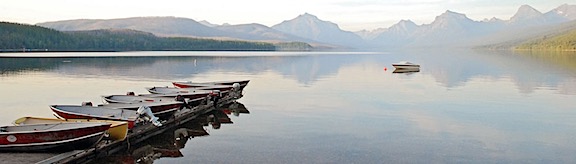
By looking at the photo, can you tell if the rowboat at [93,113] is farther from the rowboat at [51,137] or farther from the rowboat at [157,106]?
the rowboat at [51,137]

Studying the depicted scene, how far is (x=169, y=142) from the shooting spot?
→ 1972 cm

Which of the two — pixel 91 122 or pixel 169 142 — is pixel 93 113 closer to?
pixel 169 142

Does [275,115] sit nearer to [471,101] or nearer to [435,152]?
[435,152]

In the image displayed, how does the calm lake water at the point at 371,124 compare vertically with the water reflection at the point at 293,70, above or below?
below

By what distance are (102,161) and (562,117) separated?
20793 mm

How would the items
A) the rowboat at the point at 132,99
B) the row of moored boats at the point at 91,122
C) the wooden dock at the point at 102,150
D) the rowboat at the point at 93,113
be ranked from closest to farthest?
the wooden dock at the point at 102,150
the row of moored boats at the point at 91,122
the rowboat at the point at 93,113
the rowboat at the point at 132,99

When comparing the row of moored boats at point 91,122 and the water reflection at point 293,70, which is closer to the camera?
the row of moored boats at point 91,122

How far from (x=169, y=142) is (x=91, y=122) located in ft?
11.0

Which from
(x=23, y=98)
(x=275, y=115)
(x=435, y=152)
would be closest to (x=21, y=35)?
(x=23, y=98)

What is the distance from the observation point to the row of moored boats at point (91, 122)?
50.9 feet

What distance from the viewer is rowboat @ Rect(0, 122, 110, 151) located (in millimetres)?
15391

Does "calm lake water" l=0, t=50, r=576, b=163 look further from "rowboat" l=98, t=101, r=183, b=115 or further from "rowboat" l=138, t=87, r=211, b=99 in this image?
"rowboat" l=138, t=87, r=211, b=99

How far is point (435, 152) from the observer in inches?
707

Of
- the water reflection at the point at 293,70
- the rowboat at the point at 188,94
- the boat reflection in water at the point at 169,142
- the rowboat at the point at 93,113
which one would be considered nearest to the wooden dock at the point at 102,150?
the boat reflection in water at the point at 169,142
